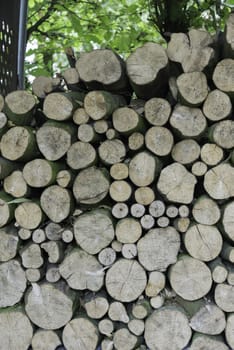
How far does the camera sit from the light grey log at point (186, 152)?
2.06m

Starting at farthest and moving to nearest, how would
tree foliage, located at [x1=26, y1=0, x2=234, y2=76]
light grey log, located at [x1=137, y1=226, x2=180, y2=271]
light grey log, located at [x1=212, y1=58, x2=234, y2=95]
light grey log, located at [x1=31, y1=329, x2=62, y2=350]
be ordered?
tree foliage, located at [x1=26, y1=0, x2=234, y2=76]
light grey log, located at [x1=31, y1=329, x2=62, y2=350]
light grey log, located at [x1=137, y1=226, x2=180, y2=271]
light grey log, located at [x1=212, y1=58, x2=234, y2=95]

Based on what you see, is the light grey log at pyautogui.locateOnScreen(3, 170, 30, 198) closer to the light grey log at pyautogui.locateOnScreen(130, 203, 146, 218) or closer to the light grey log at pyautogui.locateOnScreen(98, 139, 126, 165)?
the light grey log at pyautogui.locateOnScreen(98, 139, 126, 165)

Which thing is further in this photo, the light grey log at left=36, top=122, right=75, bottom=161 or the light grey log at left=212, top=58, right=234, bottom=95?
the light grey log at left=36, top=122, right=75, bottom=161

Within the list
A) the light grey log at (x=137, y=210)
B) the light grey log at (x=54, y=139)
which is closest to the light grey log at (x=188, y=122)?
the light grey log at (x=137, y=210)

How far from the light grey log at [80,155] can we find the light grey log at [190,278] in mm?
660

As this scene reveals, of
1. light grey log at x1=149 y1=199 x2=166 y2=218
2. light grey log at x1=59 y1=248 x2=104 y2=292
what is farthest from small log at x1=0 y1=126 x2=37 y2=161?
light grey log at x1=149 y1=199 x2=166 y2=218

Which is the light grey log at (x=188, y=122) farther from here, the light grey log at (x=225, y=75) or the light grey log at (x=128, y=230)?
the light grey log at (x=128, y=230)

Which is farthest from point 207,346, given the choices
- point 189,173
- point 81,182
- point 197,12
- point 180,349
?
point 197,12

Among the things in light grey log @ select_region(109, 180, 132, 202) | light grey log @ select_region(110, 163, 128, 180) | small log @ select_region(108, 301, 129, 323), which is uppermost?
light grey log @ select_region(110, 163, 128, 180)

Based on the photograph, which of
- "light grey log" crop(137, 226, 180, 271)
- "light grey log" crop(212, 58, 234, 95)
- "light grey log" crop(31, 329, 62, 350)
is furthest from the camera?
"light grey log" crop(31, 329, 62, 350)

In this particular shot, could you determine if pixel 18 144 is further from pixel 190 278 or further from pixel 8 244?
pixel 190 278

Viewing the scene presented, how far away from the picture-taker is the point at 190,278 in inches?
83.0

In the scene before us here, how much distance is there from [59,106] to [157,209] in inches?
27.3

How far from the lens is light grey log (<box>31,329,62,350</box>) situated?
2.21 m
